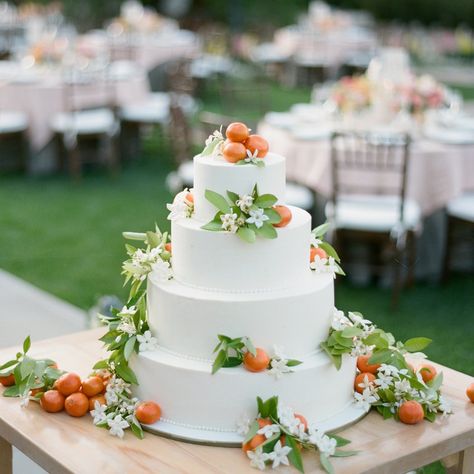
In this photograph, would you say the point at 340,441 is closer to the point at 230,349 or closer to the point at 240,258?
the point at 230,349

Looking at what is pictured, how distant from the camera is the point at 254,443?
221cm

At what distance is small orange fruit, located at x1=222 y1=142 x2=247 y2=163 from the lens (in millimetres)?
2367

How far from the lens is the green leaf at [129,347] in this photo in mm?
2410

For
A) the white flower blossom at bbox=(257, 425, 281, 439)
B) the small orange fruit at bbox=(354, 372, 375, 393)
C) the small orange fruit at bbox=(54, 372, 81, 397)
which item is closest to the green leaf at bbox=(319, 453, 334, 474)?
the white flower blossom at bbox=(257, 425, 281, 439)

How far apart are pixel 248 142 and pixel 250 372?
0.60m

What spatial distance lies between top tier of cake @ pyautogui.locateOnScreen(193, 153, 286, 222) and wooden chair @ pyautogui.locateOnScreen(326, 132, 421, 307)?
263cm

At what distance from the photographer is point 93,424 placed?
7.98 ft

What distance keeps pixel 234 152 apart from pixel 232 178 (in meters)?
0.07

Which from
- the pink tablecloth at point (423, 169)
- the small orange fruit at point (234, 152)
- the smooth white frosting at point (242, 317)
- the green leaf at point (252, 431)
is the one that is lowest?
the pink tablecloth at point (423, 169)

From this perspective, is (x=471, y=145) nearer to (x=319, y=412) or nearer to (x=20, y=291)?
(x=20, y=291)

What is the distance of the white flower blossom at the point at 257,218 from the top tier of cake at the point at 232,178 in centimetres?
8

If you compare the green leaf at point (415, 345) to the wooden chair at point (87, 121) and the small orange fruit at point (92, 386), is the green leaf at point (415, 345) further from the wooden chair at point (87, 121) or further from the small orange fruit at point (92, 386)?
the wooden chair at point (87, 121)

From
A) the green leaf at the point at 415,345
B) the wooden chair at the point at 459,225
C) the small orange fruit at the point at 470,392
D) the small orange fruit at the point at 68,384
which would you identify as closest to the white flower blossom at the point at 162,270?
the small orange fruit at the point at 68,384

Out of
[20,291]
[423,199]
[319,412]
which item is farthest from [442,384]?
[20,291]
